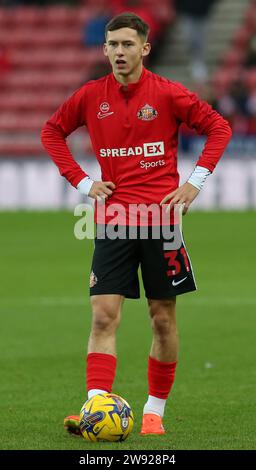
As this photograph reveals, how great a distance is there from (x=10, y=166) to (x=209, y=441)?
18547 mm

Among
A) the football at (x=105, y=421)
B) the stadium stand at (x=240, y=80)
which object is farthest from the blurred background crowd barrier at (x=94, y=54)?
the football at (x=105, y=421)

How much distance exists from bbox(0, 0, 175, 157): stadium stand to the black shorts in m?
21.7

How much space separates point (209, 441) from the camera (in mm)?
6598

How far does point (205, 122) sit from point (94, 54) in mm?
24458

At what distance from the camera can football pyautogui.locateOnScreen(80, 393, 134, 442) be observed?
21.8 ft

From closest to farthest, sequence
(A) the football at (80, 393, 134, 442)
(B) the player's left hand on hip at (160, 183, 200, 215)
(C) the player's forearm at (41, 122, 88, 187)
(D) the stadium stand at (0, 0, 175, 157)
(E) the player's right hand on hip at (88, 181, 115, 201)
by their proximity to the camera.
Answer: (A) the football at (80, 393, 134, 442) → (B) the player's left hand on hip at (160, 183, 200, 215) → (E) the player's right hand on hip at (88, 181, 115, 201) → (C) the player's forearm at (41, 122, 88, 187) → (D) the stadium stand at (0, 0, 175, 157)

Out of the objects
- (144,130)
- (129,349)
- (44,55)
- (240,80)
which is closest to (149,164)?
(144,130)

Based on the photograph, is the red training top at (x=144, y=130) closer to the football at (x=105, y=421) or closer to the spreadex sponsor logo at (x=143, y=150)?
the spreadex sponsor logo at (x=143, y=150)

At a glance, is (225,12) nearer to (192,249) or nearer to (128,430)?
(192,249)

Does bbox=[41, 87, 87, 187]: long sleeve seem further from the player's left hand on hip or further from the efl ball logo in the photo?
the player's left hand on hip

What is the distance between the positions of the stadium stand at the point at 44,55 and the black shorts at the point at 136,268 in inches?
856

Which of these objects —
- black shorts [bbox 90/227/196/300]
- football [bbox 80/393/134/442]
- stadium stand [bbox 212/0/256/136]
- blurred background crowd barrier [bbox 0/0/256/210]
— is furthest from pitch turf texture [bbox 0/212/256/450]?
blurred background crowd barrier [bbox 0/0/256/210]

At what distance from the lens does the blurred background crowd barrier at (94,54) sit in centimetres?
2758
